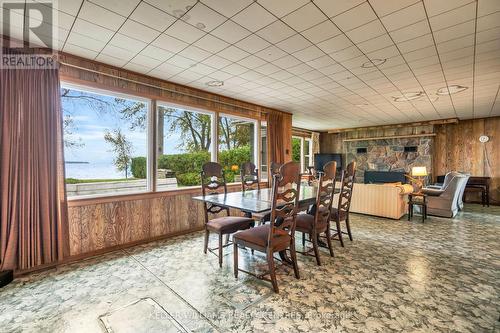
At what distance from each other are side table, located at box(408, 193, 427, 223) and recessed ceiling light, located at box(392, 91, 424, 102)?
80.7 inches

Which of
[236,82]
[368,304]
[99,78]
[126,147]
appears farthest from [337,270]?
[99,78]

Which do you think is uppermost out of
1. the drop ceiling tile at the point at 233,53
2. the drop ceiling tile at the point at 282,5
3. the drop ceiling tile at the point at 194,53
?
the drop ceiling tile at the point at 194,53

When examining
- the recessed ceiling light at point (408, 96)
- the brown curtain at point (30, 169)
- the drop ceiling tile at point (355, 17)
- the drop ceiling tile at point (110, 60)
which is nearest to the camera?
the drop ceiling tile at point (355, 17)

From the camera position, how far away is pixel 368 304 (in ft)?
6.82

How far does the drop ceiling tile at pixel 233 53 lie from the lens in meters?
2.89

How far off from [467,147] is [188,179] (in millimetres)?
8516

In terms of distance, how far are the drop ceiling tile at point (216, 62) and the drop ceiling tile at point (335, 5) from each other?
4.78 ft

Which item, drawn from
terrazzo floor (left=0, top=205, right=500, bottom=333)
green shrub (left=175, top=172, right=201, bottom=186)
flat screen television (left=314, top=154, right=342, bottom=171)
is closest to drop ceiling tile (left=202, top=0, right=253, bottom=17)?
terrazzo floor (left=0, top=205, right=500, bottom=333)

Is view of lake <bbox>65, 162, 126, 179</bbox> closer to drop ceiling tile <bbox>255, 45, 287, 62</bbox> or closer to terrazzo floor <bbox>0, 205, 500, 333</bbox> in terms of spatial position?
terrazzo floor <bbox>0, 205, 500, 333</bbox>

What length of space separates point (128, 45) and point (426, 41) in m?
3.37

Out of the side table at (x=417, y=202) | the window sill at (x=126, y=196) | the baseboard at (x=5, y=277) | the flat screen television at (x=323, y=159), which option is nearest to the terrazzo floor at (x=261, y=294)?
the baseboard at (x=5, y=277)

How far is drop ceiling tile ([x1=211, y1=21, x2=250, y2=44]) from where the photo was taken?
2.37 metres

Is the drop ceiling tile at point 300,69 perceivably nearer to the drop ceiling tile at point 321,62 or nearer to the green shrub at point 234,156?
the drop ceiling tile at point 321,62

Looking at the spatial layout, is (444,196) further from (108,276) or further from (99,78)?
(99,78)
